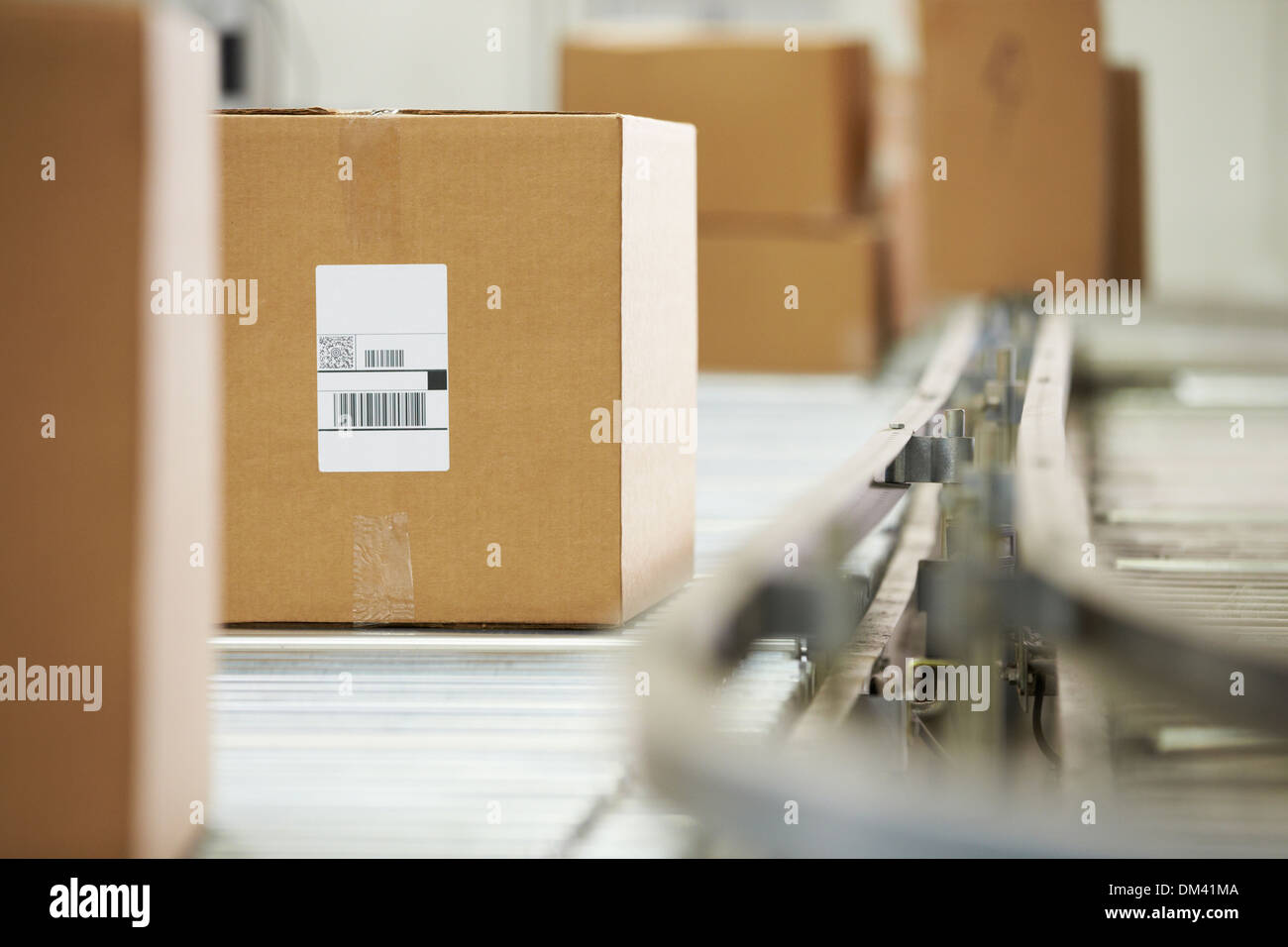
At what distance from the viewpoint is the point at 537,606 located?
1.20m

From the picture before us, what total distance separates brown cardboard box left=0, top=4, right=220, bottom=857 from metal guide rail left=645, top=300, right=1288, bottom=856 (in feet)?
0.85

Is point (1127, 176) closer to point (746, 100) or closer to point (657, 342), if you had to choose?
point (746, 100)

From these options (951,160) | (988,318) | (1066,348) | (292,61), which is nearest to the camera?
(1066,348)

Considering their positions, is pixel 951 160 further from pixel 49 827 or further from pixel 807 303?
pixel 49 827

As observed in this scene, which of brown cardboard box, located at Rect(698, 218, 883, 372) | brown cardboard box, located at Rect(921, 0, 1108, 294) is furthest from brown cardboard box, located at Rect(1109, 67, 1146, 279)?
brown cardboard box, located at Rect(698, 218, 883, 372)

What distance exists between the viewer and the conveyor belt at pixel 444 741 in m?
0.78

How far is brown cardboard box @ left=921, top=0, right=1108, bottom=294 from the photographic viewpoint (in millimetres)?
3109

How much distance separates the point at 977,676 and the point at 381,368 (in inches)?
21.1

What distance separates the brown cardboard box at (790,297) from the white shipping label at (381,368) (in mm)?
2163

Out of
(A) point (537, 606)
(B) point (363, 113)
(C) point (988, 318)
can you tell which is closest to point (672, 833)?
(A) point (537, 606)

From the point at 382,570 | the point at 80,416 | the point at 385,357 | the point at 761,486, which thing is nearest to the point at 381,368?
the point at 385,357

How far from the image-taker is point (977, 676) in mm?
1010

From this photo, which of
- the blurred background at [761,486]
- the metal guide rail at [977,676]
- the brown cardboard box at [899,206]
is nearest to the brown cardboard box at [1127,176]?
the blurred background at [761,486]

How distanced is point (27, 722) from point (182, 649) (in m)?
0.09
